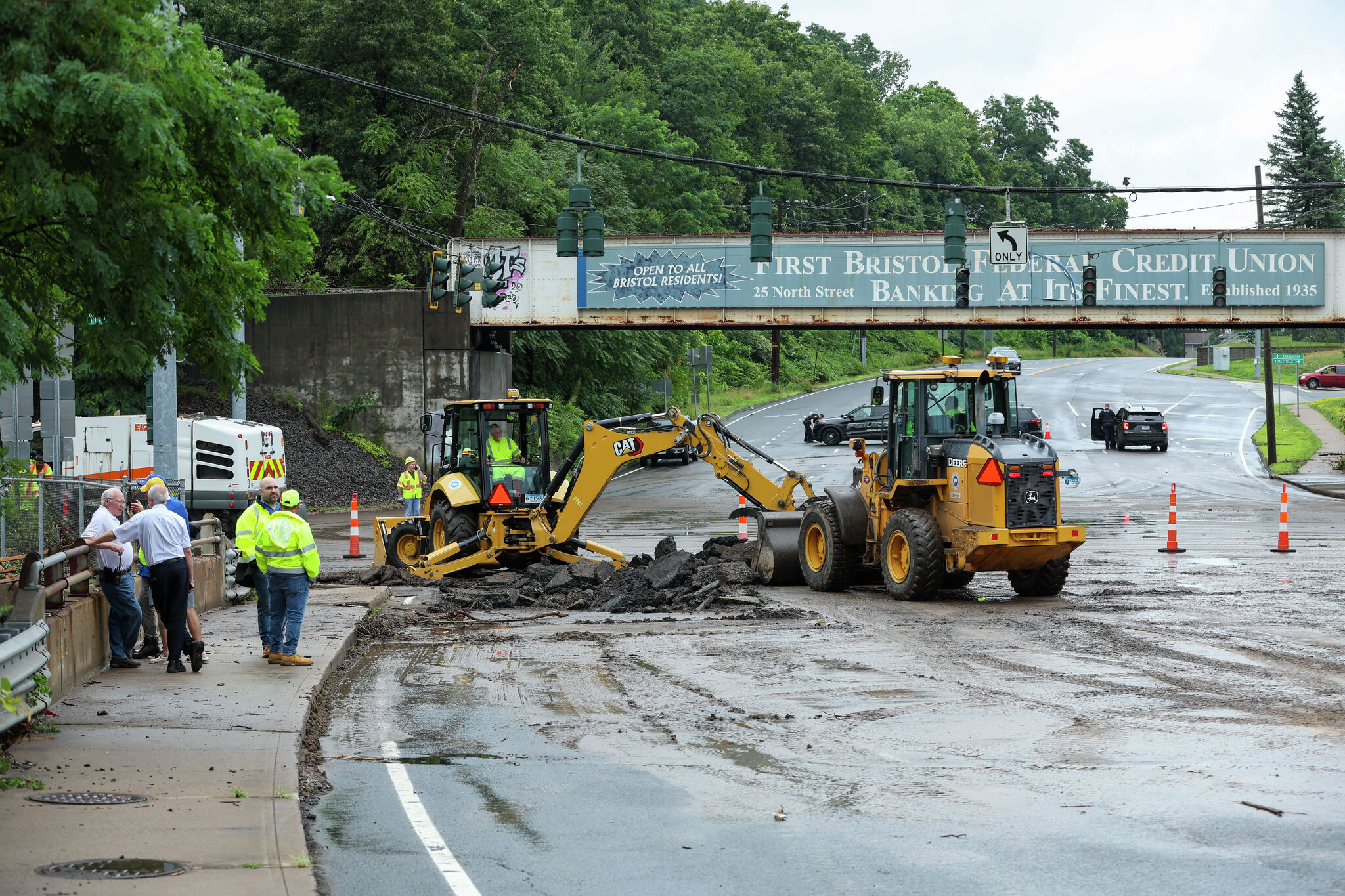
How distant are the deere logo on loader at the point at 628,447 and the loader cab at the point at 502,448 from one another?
1421 mm

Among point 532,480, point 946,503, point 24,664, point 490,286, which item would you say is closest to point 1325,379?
point 490,286

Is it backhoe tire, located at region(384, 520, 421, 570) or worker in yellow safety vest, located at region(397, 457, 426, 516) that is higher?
worker in yellow safety vest, located at region(397, 457, 426, 516)

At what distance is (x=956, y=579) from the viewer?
61.4 ft

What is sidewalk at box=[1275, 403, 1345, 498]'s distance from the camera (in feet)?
133

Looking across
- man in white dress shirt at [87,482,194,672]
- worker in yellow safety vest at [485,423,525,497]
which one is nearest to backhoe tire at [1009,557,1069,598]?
worker in yellow safety vest at [485,423,525,497]

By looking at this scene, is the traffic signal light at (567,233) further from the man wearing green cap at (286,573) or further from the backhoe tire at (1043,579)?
the man wearing green cap at (286,573)

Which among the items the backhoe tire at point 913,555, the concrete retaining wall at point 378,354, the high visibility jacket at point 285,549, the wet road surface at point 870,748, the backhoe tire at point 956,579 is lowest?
the wet road surface at point 870,748

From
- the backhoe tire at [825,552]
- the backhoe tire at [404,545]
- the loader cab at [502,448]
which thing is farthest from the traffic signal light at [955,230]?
the backhoe tire at [404,545]

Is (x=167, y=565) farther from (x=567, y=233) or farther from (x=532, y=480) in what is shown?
(x=567, y=233)

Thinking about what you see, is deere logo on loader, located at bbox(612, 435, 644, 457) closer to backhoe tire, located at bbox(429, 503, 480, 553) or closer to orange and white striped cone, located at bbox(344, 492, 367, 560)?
backhoe tire, located at bbox(429, 503, 480, 553)

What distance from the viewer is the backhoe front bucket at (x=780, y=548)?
19906 mm

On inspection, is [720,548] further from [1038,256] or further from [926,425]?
[1038,256]

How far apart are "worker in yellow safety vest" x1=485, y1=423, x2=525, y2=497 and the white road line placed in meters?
11.4

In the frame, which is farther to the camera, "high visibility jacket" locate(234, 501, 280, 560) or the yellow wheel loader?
the yellow wheel loader
